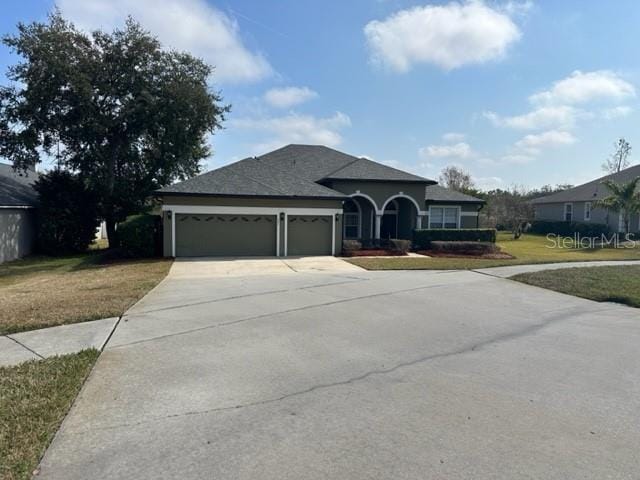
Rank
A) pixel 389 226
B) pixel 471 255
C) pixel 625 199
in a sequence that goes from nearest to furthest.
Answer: pixel 471 255 < pixel 389 226 < pixel 625 199

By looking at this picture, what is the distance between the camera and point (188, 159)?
A: 26.8 m

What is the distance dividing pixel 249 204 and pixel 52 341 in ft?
47.0

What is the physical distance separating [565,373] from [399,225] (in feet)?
70.4

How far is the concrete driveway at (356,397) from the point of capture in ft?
10.9

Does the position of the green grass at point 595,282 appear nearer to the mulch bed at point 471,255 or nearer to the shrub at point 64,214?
the mulch bed at point 471,255

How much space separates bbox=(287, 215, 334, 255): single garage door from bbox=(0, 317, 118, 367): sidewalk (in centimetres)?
1393

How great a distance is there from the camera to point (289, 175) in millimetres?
23797

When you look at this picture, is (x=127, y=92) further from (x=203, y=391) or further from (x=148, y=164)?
(x=203, y=391)

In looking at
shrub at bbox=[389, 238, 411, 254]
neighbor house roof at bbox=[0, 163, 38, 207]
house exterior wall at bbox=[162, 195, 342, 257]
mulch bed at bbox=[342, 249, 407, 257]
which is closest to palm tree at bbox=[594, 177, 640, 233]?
shrub at bbox=[389, 238, 411, 254]

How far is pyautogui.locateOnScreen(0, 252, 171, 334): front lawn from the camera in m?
7.90

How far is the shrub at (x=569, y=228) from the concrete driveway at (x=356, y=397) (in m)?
29.9

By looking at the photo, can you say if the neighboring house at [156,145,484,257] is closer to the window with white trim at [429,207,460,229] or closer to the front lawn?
the window with white trim at [429,207,460,229]

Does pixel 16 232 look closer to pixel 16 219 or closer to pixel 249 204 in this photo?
pixel 16 219

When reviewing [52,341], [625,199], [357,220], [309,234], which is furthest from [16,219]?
[625,199]
